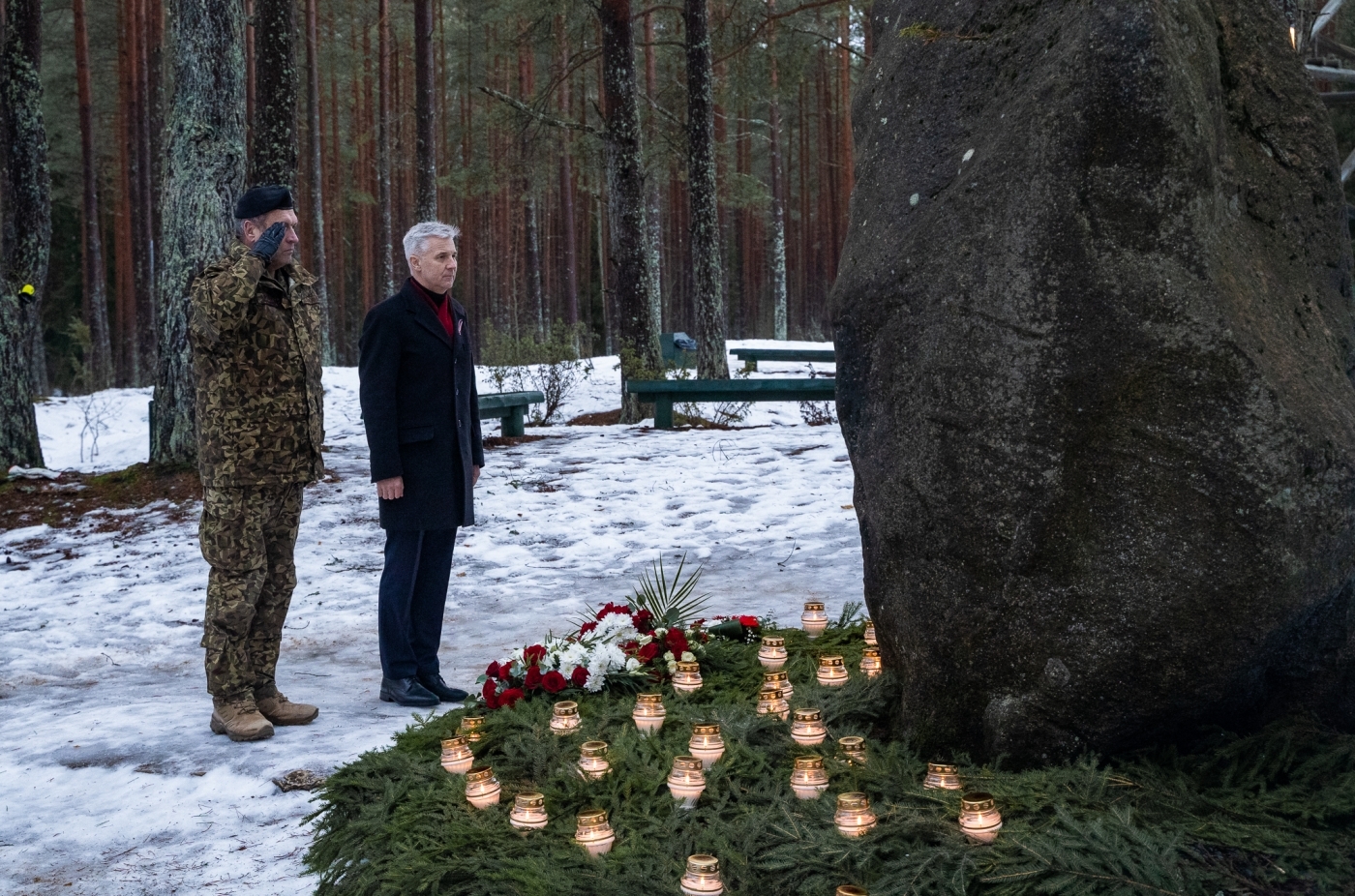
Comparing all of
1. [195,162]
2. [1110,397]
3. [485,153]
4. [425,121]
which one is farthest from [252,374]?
[485,153]

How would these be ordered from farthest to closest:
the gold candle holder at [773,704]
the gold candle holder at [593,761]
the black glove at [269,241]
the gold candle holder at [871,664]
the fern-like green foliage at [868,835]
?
the black glove at [269,241], the gold candle holder at [871,664], the gold candle holder at [773,704], the gold candle holder at [593,761], the fern-like green foliage at [868,835]

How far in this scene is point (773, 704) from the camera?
3.52 metres

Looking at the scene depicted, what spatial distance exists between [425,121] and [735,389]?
28.4ft

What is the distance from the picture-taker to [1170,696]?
277 cm

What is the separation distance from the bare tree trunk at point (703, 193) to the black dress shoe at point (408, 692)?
33.0 ft

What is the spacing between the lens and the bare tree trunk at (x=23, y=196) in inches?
412

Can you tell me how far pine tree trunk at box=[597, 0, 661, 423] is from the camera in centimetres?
1309

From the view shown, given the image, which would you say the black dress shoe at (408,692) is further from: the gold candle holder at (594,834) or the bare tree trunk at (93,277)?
the bare tree trunk at (93,277)

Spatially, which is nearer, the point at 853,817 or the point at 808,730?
the point at 853,817

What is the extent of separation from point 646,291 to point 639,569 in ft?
22.6

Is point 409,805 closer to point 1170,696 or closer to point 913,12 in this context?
point 1170,696

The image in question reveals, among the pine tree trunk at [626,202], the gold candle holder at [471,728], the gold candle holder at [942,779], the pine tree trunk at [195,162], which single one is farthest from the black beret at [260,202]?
the pine tree trunk at [626,202]

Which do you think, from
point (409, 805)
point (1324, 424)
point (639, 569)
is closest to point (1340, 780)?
point (1324, 424)

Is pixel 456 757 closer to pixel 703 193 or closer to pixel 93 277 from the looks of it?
pixel 703 193
